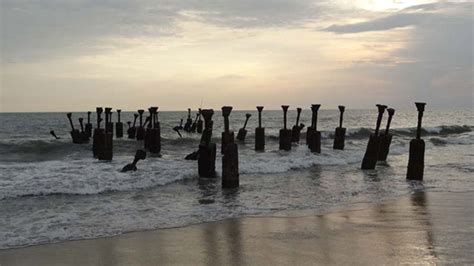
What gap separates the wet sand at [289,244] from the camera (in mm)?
6547

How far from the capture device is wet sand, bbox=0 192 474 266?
258 inches

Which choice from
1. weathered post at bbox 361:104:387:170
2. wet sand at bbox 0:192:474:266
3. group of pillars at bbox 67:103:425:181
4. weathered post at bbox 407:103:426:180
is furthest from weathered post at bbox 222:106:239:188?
weathered post at bbox 361:104:387:170

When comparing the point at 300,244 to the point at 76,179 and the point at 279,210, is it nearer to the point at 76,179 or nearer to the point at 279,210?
the point at 279,210

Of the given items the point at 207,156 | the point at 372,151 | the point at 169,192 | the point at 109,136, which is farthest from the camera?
the point at 109,136

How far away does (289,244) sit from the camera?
7.37m

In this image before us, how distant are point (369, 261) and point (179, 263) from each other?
8.07ft

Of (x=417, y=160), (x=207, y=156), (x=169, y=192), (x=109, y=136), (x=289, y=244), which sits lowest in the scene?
(x=169, y=192)

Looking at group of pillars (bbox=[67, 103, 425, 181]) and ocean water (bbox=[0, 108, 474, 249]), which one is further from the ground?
group of pillars (bbox=[67, 103, 425, 181])

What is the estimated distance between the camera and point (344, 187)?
14195mm

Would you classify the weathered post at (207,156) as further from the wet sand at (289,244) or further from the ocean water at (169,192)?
the wet sand at (289,244)

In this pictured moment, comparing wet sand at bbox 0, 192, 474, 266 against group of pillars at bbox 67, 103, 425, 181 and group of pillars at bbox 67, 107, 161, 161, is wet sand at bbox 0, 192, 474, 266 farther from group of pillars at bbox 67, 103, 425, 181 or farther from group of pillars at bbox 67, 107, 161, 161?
group of pillars at bbox 67, 107, 161, 161

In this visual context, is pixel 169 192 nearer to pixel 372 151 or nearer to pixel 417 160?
pixel 417 160

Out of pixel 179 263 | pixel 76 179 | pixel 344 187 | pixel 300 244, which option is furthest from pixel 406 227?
pixel 76 179

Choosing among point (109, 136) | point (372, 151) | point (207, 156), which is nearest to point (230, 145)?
point (207, 156)
